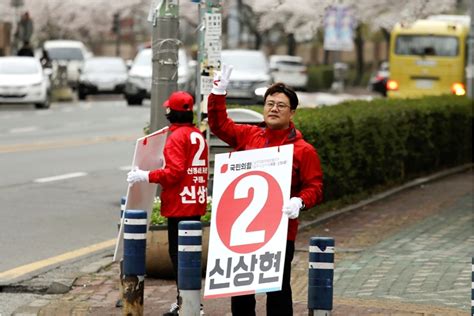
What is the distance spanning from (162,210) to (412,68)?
2866 centimetres

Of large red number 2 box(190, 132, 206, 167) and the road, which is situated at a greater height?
large red number 2 box(190, 132, 206, 167)

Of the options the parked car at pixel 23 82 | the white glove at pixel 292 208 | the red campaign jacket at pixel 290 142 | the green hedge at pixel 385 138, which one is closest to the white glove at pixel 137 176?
the red campaign jacket at pixel 290 142

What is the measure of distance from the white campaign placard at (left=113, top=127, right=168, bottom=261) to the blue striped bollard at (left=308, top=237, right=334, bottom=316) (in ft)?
6.83

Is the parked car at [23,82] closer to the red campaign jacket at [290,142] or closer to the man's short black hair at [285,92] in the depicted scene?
the red campaign jacket at [290,142]

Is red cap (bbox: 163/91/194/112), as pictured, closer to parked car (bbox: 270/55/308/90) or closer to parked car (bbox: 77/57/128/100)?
parked car (bbox: 77/57/128/100)

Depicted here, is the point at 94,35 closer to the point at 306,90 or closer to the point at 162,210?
the point at 306,90

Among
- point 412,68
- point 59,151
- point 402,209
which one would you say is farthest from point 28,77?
point 402,209

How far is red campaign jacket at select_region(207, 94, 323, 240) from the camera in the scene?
7.53 meters

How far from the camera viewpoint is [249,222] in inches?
297

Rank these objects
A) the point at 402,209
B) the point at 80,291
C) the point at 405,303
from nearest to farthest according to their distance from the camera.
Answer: the point at 405,303 < the point at 80,291 < the point at 402,209

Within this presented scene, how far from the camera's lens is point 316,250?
735 cm

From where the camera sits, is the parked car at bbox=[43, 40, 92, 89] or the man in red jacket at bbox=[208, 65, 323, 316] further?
the parked car at bbox=[43, 40, 92, 89]

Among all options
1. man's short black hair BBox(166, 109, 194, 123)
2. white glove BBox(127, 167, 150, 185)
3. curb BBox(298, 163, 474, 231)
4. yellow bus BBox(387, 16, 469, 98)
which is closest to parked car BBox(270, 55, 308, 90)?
yellow bus BBox(387, 16, 469, 98)

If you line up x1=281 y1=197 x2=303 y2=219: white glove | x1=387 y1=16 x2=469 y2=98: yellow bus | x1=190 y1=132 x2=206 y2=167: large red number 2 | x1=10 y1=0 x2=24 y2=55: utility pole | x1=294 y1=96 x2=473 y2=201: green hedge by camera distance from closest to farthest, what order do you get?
x1=281 y1=197 x2=303 y2=219: white glove < x1=190 y1=132 x2=206 y2=167: large red number 2 < x1=294 y1=96 x2=473 y2=201: green hedge < x1=387 y1=16 x2=469 y2=98: yellow bus < x1=10 y1=0 x2=24 y2=55: utility pole
